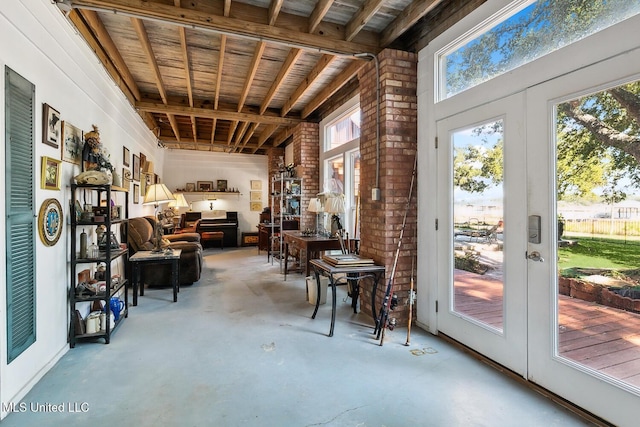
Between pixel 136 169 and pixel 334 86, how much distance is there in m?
3.81

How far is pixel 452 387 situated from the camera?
2326 mm

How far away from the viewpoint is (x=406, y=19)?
317 cm

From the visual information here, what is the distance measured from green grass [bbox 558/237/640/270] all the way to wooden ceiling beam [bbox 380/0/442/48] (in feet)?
7.19

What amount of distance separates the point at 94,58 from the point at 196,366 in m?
3.33

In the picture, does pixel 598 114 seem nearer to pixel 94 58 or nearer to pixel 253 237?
pixel 94 58

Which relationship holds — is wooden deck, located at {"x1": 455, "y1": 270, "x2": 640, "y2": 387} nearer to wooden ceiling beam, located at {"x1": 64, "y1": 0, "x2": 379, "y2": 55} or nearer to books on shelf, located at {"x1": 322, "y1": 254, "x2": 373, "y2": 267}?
books on shelf, located at {"x1": 322, "y1": 254, "x2": 373, "y2": 267}

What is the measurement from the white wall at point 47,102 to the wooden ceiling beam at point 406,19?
9.67 feet

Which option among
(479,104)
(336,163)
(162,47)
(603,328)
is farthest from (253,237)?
(603,328)

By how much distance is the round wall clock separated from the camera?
248 centimetres

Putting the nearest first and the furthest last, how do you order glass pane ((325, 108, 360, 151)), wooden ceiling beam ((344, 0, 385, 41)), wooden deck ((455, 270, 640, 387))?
wooden deck ((455, 270, 640, 387))
wooden ceiling beam ((344, 0, 385, 41))
glass pane ((325, 108, 360, 151))

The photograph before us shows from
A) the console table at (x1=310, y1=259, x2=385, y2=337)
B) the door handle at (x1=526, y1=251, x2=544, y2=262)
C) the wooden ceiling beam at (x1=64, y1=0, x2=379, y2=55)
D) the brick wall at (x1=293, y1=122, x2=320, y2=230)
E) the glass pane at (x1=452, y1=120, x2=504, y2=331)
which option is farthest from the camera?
the brick wall at (x1=293, y1=122, x2=320, y2=230)

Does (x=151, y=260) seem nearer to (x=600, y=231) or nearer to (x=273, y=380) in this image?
(x=273, y=380)

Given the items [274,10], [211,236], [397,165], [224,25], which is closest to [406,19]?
[274,10]

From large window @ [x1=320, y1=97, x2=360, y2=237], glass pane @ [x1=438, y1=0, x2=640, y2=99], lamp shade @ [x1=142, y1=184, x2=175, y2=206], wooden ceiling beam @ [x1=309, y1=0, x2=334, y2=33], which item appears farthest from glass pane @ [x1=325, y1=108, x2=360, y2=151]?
lamp shade @ [x1=142, y1=184, x2=175, y2=206]
